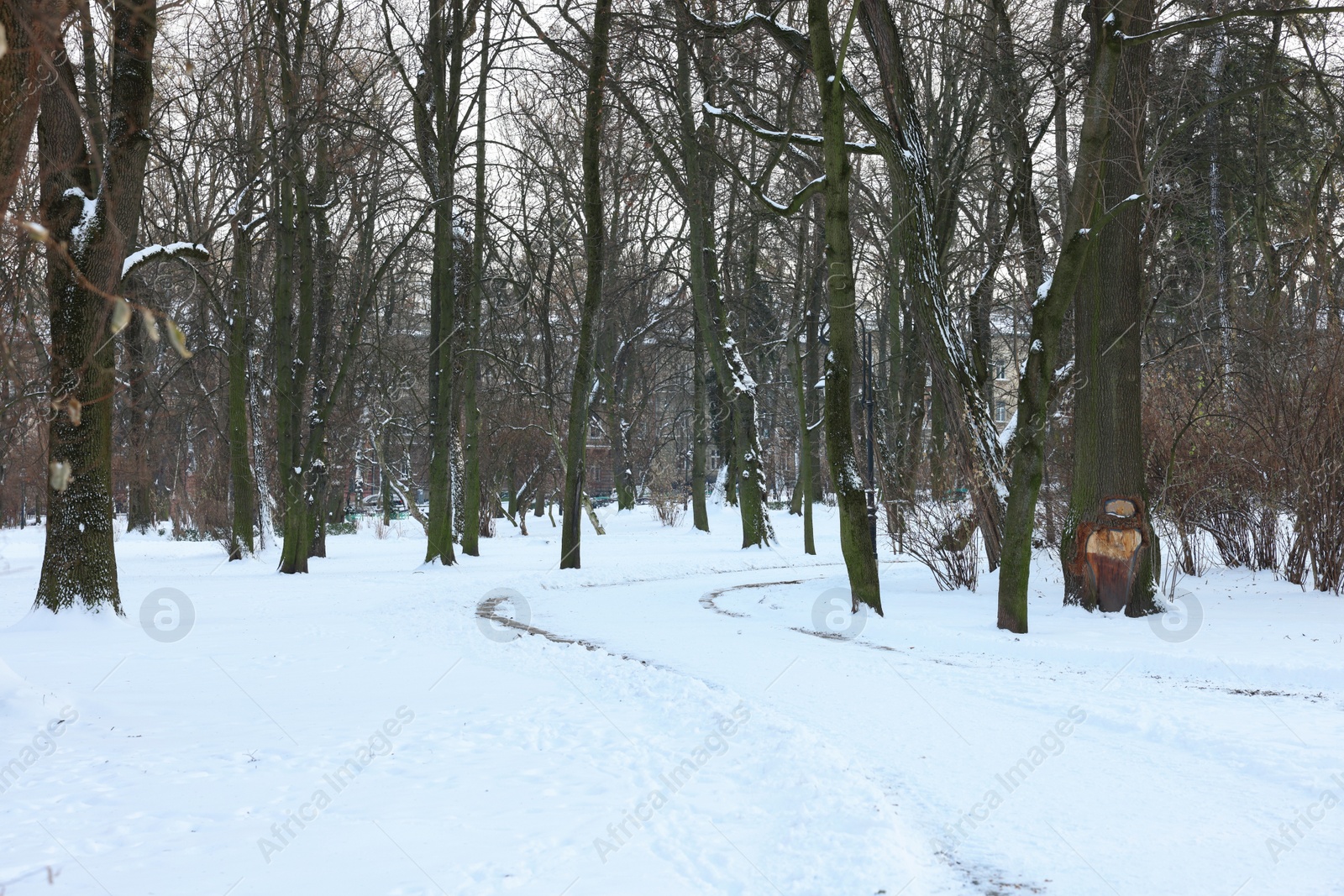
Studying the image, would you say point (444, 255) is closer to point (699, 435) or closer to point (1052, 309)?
point (1052, 309)

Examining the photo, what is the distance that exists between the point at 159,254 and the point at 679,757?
8571 mm

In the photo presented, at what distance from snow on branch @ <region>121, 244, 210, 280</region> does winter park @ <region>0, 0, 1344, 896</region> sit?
6cm

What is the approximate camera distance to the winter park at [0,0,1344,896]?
14.8 ft

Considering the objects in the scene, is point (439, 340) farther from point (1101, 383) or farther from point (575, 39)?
point (1101, 383)

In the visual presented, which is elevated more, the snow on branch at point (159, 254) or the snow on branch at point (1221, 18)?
the snow on branch at point (1221, 18)

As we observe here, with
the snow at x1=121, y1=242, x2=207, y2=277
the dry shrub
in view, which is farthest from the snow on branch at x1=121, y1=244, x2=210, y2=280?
the dry shrub

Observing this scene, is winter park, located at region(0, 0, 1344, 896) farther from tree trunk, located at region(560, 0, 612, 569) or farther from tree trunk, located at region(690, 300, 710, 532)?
tree trunk, located at region(690, 300, 710, 532)

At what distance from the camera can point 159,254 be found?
10945mm

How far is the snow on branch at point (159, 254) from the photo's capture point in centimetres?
1070

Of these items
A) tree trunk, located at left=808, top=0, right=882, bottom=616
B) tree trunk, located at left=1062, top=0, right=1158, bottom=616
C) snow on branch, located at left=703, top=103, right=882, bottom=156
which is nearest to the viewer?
tree trunk, located at left=1062, top=0, right=1158, bottom=616

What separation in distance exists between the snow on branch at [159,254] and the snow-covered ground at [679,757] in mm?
3743

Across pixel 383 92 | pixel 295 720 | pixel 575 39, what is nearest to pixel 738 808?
pixel 295 720

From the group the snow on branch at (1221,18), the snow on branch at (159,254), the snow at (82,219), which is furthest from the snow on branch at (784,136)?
the snow at (82,219)

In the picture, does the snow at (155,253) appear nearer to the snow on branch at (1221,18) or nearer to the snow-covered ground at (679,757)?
the snow-covered ground at (679,757)
